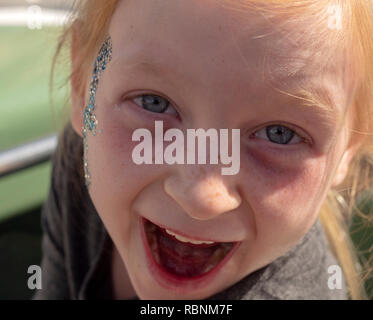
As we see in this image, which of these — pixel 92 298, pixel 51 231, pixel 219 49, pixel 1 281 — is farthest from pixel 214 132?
pixel 1 281

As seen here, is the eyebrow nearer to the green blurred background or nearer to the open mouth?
the open mouth

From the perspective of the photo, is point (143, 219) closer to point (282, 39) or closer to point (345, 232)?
point (282, 39)

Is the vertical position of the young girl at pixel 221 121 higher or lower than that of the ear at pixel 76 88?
lower

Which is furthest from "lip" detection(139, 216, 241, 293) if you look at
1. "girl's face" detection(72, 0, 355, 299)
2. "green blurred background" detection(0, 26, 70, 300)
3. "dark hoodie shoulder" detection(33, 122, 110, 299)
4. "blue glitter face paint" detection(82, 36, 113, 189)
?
"green blurred background" detection(0, 26, 70, 300)

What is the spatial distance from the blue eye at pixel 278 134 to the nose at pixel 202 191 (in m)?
0.07

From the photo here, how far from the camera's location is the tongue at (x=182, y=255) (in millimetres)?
704

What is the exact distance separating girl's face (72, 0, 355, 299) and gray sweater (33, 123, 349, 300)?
0.09 m

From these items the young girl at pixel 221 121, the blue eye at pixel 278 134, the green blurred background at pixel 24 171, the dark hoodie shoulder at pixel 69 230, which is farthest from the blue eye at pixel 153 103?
the green blurred background at pixel 24 171

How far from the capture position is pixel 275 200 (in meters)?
0.63

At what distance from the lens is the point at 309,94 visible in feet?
1.92

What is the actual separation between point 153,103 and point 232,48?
0.13m

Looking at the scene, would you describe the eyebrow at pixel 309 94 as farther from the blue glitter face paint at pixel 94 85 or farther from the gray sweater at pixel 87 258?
the gray sweater at pixel 87 258

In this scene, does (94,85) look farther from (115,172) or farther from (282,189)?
(282,189)

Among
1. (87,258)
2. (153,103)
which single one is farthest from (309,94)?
(87,258)
